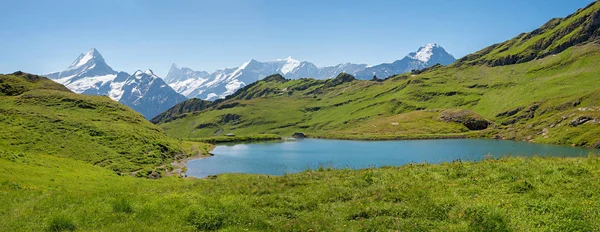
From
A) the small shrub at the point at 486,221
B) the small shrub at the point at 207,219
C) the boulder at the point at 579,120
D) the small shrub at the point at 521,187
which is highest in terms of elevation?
the boulder at the point at 579,120

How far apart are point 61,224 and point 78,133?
101 meters

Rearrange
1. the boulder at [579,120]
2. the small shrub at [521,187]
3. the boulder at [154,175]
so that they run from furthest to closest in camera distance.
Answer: the boulder at [579,120], the boulder at [154,175], the small shrub at [521,187]

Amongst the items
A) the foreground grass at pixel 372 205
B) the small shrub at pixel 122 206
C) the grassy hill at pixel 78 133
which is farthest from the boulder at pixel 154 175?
the small shrub at pixel 122 206

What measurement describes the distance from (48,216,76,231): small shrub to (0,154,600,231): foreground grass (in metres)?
0.04

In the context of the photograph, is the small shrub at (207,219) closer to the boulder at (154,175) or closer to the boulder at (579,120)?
the boulder at (154,175)

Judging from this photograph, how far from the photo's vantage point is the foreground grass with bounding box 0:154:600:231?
1583 cm

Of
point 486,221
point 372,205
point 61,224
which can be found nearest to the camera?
point 486,221

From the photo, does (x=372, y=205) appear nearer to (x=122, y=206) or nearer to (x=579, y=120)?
(x=122, y=206)

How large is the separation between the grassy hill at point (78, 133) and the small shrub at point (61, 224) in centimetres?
4162

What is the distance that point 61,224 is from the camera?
54.7 ft

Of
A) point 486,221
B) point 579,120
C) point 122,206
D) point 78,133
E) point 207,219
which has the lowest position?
point 207,219

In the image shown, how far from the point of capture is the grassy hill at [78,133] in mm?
86875

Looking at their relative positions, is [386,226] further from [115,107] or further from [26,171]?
[115,107]

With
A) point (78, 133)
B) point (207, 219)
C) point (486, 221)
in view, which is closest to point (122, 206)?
point (207, 219)
